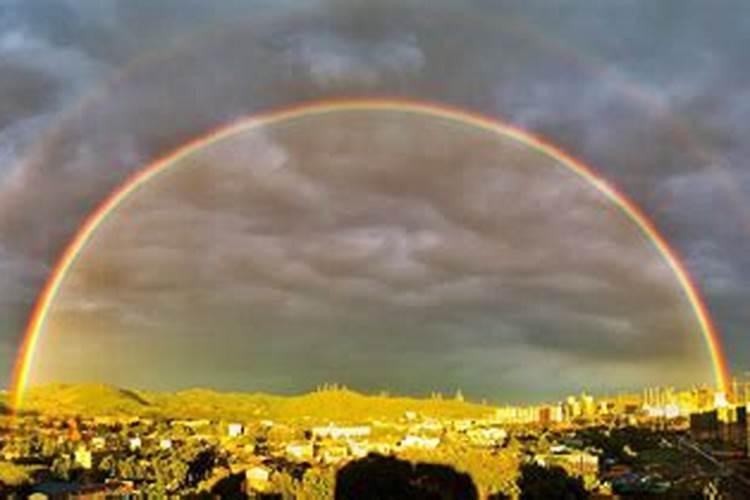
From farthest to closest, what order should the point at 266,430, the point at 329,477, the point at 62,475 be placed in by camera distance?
the point at 266,430, the point at 62,475, the point at 329,477

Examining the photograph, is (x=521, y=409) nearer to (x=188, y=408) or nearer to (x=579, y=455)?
(x=188, y=408)

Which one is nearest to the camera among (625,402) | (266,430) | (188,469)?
(188,469)

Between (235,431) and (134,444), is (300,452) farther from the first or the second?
(235,431)

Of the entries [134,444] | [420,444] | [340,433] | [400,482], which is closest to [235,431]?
[340,433]

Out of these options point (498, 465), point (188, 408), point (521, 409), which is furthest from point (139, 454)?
point (521, 409)

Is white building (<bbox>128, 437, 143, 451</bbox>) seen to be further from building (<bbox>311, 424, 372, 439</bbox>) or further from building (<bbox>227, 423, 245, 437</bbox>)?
building (<bbox>311, 424, 372, 439</bbox>)

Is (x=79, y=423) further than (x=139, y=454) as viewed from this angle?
Yes

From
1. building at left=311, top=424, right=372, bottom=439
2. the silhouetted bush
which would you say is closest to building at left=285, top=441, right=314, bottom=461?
building at left=311, top=424, right=372, bottom=439

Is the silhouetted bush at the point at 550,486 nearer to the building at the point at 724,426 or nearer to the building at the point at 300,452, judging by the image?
the building at the point at 724,426

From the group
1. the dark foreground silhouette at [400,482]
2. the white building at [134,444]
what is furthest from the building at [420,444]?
the white building at [134,444]
